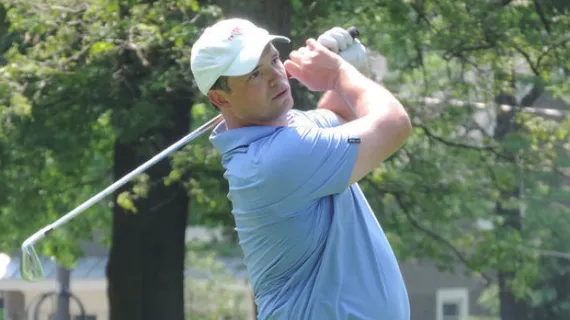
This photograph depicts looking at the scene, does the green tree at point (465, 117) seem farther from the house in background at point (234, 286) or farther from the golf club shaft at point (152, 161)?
the house in background at point (234, 286)

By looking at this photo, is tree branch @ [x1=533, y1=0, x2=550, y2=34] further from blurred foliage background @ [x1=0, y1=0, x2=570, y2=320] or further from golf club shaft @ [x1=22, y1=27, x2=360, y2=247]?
golf club shaft @ [x1=22, y1=27, x2=360, y2=247]

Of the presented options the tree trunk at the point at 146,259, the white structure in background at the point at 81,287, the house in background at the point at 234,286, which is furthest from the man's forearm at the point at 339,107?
the white structure in background at the point at 81,287

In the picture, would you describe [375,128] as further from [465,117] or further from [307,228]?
[465,117]

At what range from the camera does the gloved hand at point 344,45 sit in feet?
11.3

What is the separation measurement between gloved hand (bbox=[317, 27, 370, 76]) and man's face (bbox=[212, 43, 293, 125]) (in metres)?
0.36

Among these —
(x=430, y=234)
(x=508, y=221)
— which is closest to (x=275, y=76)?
(x=430, y=234)

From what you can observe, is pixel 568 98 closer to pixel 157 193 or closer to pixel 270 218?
pixel 157 193

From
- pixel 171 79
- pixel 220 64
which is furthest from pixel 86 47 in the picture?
pixel 220 64

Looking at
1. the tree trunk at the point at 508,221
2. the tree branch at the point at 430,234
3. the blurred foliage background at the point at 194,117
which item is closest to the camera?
the blurred foliage background at the point at 194,117

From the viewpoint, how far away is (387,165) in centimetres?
1093

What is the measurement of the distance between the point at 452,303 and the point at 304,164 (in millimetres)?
27064

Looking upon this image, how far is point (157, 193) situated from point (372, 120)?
8.35 m

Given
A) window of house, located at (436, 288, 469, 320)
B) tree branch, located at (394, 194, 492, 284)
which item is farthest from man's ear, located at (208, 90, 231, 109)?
window of house, located at (436, 288, 469, 320)

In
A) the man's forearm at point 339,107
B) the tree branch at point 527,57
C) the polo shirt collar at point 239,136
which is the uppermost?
the polo shirt collar at point 239,136
